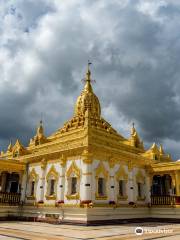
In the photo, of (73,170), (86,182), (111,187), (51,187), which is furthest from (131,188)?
(51,187)

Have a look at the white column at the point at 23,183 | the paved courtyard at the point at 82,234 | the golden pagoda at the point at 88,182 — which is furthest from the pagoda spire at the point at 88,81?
the paved courtyard at the point at 82,234

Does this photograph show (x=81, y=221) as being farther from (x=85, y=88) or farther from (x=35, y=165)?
(x=85, y=88)

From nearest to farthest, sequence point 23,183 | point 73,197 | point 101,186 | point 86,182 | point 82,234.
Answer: point 82,234 < point 86,182 < point 73,197 < point 101,186 < point 23,183

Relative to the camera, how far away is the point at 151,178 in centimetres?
2973

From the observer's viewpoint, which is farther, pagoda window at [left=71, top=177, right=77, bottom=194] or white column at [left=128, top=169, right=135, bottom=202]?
white column at [left=128, top=169, right=135, bottom=202]

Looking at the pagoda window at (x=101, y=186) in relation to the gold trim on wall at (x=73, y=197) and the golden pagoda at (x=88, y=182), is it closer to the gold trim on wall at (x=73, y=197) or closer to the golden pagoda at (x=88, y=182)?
the golden pagoda at (x=88, y=182)

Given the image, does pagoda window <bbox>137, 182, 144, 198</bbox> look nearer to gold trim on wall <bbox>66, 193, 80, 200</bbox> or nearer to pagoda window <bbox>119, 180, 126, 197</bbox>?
pagoda window <bbox>119, 180, 126, 197</bbox>

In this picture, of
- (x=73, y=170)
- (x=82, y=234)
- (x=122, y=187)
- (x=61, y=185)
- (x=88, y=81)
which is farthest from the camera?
(x=88, y=81)

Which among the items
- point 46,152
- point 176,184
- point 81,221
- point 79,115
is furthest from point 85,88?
point 81,221

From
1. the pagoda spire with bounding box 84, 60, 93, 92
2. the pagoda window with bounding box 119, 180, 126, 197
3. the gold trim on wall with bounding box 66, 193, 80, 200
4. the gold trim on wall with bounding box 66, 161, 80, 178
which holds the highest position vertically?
the pagoda spire with bounding box 84, 60, 93, 92

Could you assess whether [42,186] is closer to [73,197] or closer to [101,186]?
[73,197]

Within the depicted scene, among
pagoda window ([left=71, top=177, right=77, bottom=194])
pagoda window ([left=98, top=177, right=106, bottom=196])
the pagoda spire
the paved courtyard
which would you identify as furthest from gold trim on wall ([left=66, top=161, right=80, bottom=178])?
the pagoda spire

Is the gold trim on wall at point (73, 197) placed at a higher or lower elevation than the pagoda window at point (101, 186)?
lower

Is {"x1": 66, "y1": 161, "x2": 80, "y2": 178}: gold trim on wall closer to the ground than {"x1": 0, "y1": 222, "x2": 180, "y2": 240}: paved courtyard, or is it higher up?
higher up
